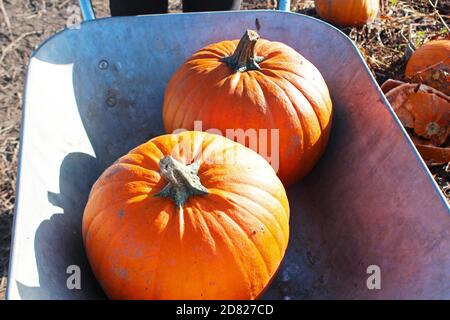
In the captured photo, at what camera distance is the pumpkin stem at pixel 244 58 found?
144 cm

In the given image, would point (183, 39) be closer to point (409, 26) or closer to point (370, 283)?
point (370, 283)

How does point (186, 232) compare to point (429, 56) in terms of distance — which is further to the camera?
point (429, 56)

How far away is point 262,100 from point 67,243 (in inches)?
25.8

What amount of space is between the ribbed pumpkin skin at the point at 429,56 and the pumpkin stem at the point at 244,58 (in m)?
1.28

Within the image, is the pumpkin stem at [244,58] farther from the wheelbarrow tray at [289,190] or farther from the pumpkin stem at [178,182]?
the pumpkin stem at [178,182]

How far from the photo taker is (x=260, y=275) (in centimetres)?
118

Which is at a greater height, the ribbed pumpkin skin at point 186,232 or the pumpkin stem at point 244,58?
the pumpkin stem at point 244,58

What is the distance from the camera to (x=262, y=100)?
143cm

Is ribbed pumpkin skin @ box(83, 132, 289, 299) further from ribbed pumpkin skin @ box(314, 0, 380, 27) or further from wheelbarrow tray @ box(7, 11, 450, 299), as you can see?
ribbed pumpkin skin @ box(314, 0, 380, 27)

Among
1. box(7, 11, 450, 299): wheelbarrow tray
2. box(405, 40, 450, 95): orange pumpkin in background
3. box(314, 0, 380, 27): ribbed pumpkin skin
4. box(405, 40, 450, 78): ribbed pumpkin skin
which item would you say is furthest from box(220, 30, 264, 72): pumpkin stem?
box(314, 0, 380, 27): ribbed pumpkin skin

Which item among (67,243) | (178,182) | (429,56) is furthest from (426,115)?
(67,243)

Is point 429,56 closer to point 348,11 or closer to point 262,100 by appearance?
point 348,11

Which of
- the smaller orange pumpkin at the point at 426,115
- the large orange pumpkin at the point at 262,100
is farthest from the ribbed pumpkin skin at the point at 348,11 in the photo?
the large orange pumpkin at the point at 262,100

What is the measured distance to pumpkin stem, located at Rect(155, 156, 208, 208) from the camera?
111cm
